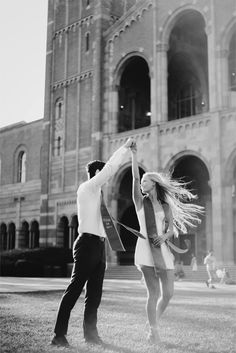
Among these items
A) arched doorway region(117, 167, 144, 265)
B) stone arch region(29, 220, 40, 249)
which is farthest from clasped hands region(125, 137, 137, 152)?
stone arch region(29, 220, 40, 249)

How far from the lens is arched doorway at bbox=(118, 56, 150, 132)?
97.8ft

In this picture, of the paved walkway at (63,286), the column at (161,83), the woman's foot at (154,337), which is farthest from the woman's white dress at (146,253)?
the column at (161,83)

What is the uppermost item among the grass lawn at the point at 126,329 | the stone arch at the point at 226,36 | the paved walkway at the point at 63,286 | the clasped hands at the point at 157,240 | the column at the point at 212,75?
the stone arch at the point at 226,36

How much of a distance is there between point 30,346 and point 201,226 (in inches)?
1005

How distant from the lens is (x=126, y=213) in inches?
1163

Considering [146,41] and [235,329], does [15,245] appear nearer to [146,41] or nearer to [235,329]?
[146,41]

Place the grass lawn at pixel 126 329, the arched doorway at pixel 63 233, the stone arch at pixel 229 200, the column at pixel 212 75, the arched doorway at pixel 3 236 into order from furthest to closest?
the arched doorway at pixel 3 236
the arched doorway at pixel 63 233
the column at pixel 212 75
the stone arch at pixel 229 200
the grass lawn at pixel 126 329

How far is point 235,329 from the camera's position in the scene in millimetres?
6016

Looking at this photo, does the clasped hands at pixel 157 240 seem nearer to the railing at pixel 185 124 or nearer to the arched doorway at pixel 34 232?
the railing at pixel 185 124

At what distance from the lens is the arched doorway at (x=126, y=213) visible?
1120 inches

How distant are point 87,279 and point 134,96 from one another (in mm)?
26335

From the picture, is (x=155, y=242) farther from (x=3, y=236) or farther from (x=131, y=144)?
(x=3, y=236)

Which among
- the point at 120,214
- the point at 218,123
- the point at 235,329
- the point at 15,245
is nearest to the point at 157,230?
the point at 235,329

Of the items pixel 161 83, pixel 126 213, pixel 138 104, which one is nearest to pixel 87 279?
pixel 161 83
